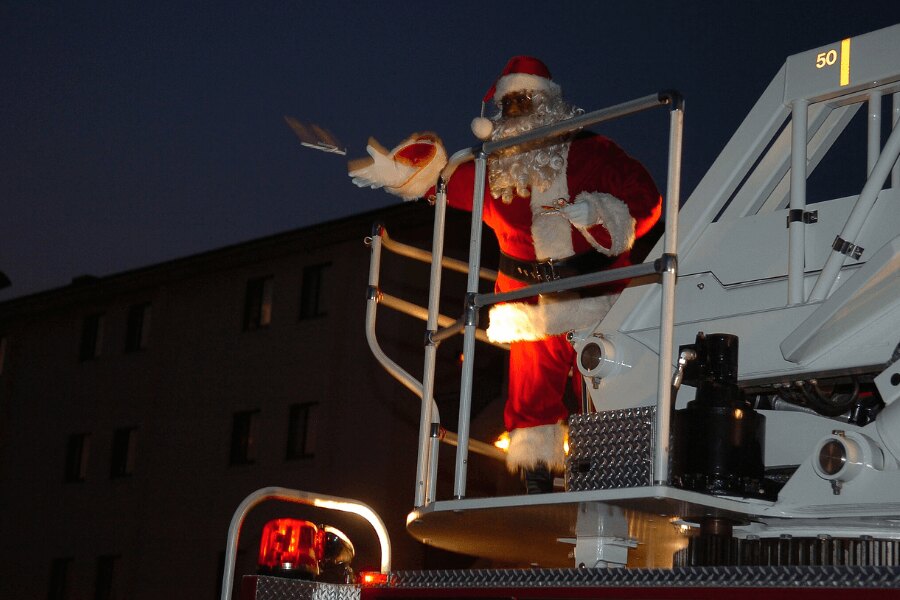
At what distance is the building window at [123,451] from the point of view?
99.2 feet

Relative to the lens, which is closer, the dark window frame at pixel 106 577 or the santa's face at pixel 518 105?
the santa's face at pixel 518 105

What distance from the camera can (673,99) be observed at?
405 cm

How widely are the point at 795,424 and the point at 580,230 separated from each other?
3.76 ft

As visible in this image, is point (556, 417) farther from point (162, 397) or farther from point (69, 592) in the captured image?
point (69, 592)

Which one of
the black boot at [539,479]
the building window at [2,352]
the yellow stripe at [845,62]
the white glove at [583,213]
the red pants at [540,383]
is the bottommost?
the black boot at [539,479]

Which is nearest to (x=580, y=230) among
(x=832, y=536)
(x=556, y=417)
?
(x=556, y=417)

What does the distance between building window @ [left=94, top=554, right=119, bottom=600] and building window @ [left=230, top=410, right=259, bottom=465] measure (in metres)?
4.59

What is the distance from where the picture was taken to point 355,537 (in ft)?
76.9

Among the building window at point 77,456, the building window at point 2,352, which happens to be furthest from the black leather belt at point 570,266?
the building window at point 2,352

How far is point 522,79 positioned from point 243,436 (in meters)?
22.5

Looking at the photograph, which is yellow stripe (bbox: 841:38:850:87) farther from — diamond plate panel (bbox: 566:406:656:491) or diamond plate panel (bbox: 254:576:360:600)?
diamond plate panel (bbox: 254:576:360:600)

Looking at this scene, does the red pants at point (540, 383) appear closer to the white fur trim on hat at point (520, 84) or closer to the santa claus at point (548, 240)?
the santa claus at point (548, 240)

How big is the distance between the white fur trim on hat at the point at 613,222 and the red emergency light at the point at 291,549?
62.9 inches

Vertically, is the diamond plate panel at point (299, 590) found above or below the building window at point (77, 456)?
below
